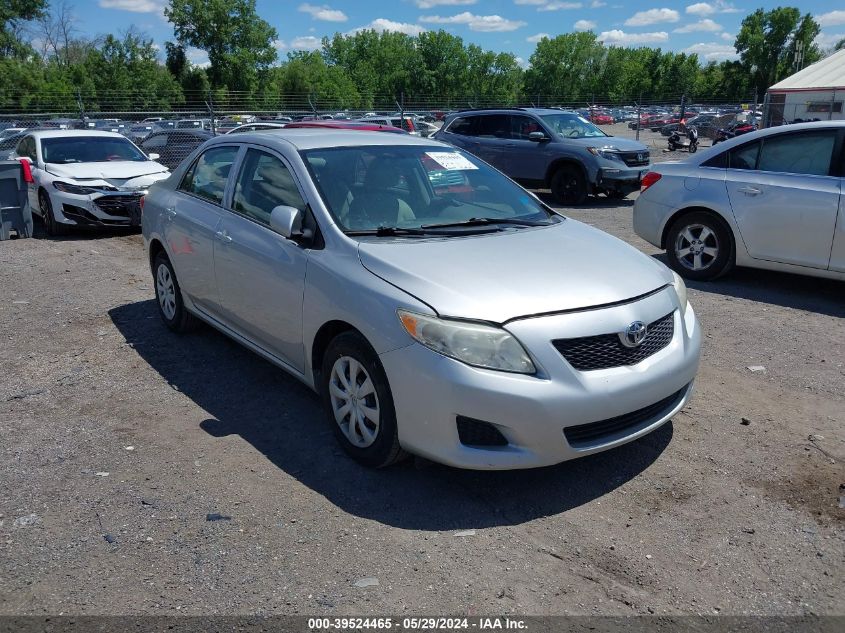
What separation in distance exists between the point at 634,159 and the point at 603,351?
11.6 metres

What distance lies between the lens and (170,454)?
13.3 feet

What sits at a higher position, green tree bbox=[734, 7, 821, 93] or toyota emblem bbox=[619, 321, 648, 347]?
green tree bbox=[734, 7, 821, 93]

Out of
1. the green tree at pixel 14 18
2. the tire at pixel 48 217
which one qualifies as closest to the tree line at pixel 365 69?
the green tree at pixel 14 18

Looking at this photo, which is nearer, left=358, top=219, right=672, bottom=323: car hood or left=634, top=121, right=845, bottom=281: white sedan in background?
left=358, top=219, right=672, bottom=323: car hood

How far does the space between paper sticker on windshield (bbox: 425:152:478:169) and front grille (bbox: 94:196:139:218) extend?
23.1 ft

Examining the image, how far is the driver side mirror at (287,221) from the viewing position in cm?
400

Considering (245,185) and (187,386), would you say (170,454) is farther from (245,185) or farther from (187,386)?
(245,185)

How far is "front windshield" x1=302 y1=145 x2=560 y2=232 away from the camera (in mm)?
4221

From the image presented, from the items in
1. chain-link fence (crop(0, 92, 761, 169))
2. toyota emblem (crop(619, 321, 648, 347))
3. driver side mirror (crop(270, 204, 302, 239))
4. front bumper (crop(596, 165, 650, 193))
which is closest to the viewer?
toyota emblem (crop(619, 321, 648, 347))

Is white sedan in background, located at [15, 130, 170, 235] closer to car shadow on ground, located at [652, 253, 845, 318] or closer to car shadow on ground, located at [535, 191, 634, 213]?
car shadow on ground, located at [535, 191, 634, 213]

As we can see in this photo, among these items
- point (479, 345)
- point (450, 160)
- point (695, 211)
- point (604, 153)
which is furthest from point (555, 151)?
point (479, 345)

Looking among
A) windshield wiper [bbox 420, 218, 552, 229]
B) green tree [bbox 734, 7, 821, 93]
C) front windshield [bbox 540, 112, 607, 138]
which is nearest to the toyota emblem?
windshield wiper [bbox 420, 218, 552, 229]

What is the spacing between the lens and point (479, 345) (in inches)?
128

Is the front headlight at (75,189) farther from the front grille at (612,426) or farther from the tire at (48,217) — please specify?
the front grille at (612,426)
